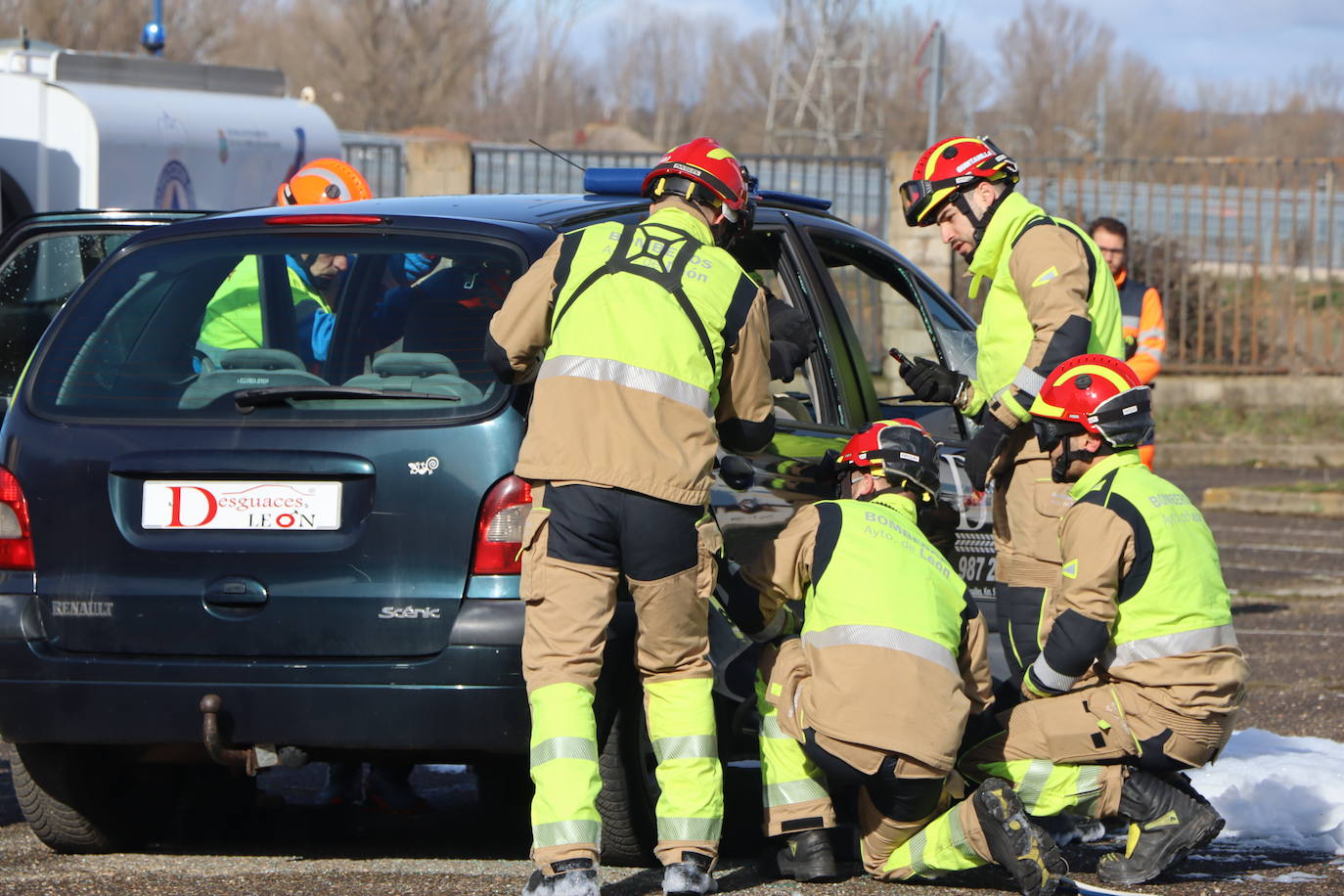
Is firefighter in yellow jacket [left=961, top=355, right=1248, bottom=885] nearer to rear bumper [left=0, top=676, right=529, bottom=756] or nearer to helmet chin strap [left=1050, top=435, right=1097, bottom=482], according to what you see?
helmet chin strap [left=1050, top=435, right=1097, bottom=482]

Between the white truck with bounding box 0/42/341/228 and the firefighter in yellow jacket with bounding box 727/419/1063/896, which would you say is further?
the white truck with bounding box 0/42/341/228

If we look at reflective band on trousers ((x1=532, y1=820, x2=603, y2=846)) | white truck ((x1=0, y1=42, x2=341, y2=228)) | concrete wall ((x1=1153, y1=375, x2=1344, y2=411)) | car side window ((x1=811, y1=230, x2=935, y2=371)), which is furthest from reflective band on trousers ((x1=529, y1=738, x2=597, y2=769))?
concrete wall ((x1=1153, y1=375, x2=1344, y2=411))

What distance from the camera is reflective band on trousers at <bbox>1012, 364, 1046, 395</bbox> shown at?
4.95m

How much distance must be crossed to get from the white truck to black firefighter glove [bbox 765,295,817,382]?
6964 mm

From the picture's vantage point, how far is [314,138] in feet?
40.7

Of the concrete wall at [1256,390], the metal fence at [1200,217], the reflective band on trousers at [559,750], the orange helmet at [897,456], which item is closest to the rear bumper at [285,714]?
the reflective band on trousers at [559,750]

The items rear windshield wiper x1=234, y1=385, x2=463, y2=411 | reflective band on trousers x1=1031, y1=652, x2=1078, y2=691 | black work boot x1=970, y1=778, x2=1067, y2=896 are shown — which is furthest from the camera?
reflective band on trousers x1=1031, y1=652, x2=1078, y2=691

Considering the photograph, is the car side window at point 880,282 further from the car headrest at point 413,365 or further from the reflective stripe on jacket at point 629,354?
the car headrest at point 413,365

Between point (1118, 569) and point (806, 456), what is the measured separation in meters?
0.95

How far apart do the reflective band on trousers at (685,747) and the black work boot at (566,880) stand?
323 mm

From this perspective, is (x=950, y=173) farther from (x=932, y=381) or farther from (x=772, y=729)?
(x=772, y=729)

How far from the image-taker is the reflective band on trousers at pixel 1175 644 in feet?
14.5

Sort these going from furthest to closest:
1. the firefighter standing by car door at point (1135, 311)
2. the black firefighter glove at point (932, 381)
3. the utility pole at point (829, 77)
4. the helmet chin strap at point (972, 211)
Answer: the utility pole at point (829, 77) → the firefighter standing by car door at point (1135, 311) → the black firefighter glove at point (932, 381) → the helmet chin strap at point (972, 211)

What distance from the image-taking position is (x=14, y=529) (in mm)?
4270
